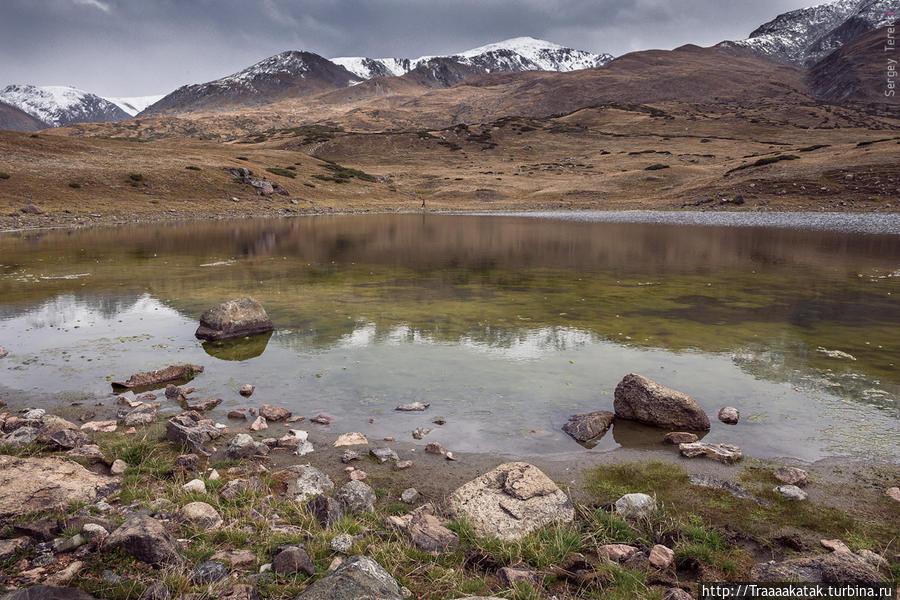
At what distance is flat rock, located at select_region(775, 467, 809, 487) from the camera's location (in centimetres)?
678

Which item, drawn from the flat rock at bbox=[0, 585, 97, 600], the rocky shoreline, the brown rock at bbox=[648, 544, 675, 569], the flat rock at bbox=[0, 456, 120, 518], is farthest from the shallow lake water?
the flat rock at bbox=[0, 585, 97, 600]

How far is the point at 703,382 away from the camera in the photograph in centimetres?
1064

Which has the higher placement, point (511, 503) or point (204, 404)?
point (511, 503)

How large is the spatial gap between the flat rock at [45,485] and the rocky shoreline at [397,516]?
24 millimetres

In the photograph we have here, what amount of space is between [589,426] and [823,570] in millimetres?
4051

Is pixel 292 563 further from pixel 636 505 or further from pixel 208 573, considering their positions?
pixel 636 505

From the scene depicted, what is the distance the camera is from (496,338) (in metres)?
13.9

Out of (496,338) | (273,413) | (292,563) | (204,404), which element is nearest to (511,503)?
(292,563)

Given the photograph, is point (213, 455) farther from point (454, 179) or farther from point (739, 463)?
point (454, 179)

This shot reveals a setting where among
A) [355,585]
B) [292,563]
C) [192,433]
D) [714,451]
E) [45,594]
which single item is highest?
[45,594]

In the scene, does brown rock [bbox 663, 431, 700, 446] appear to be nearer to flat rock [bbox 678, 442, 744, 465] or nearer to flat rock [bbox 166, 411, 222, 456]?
flat rock [bbox 678, 442, 744, 465]

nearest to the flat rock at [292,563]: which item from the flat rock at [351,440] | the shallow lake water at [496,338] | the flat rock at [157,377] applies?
the flat rock at [351,440]

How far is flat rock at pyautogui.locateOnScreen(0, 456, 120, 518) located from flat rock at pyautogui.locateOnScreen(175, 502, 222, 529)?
4.21 feet

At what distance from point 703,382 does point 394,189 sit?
98.0 meters
